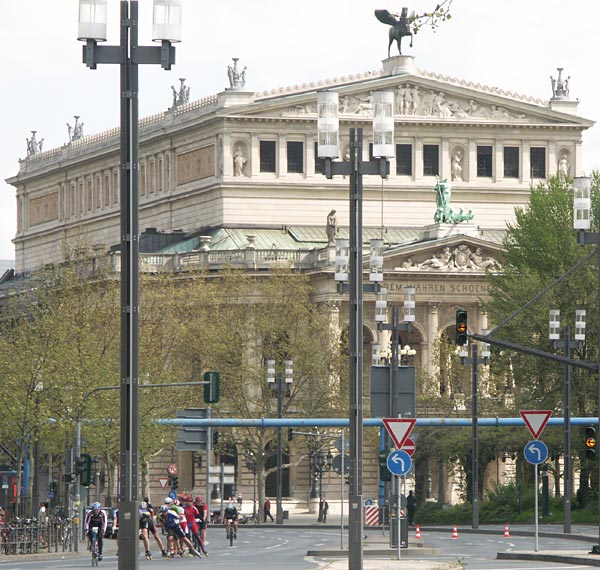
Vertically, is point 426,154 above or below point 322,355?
above

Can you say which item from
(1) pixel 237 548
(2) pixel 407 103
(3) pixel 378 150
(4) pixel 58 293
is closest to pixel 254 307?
(2) pixel 407 103

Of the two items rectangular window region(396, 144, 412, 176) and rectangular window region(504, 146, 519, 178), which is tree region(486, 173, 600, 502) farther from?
rectangular window region(504, 146, 519, 178)

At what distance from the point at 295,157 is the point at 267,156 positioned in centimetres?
196

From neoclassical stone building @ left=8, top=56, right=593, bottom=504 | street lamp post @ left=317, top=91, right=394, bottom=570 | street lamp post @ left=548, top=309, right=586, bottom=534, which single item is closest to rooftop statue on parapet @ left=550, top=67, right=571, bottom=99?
neoclassical stone building @ left=8, top=56, right=593, bottom=504

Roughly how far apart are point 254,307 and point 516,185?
31845 mm

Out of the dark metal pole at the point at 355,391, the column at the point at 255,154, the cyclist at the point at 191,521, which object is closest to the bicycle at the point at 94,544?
the cyclist at the point at 191,521

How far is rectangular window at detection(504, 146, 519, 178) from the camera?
16562cm

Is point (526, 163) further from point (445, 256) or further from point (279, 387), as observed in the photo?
point (279, 387)

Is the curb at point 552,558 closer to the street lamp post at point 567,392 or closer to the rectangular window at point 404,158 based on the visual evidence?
the street lamp post at point 567,392

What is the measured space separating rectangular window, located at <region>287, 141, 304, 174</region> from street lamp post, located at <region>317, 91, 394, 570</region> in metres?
116

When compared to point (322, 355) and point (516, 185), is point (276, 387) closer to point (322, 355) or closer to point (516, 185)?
point (322, 355)

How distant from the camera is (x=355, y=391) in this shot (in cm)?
4472

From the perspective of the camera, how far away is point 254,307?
14000cm

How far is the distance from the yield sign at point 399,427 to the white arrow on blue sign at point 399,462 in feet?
1.16
